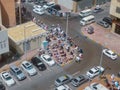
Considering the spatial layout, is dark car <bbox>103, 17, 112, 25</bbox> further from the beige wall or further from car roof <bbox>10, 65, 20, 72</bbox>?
car roof <bbox>10, 65, 20, 72</bbox>

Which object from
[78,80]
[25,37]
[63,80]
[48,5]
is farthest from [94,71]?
[48,5]

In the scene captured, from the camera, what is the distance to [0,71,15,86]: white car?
51.0 meters

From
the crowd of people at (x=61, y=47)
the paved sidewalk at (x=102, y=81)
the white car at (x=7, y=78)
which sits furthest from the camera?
the crowd of people at (x=61, y=47)

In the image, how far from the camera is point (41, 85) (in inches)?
2024

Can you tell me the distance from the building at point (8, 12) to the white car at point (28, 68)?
11.6 metres

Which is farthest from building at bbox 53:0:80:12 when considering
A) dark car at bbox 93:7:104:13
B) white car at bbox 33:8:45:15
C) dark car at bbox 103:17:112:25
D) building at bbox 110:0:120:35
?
building at bbox 110:0:120:35

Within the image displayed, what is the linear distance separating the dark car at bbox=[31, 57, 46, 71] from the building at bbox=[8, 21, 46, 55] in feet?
12.2

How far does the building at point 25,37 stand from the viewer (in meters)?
57.8

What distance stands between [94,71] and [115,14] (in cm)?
1624

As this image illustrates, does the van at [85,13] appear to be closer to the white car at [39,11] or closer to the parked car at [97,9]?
the parked car at [97,9]

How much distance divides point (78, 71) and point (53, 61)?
5.18 m

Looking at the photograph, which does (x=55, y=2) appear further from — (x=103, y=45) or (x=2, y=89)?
(x=2, y=89)

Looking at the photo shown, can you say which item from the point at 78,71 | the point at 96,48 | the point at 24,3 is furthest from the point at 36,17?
the point at 78,71

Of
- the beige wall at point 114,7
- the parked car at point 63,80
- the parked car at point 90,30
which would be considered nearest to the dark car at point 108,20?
the parked car at point 90,30
